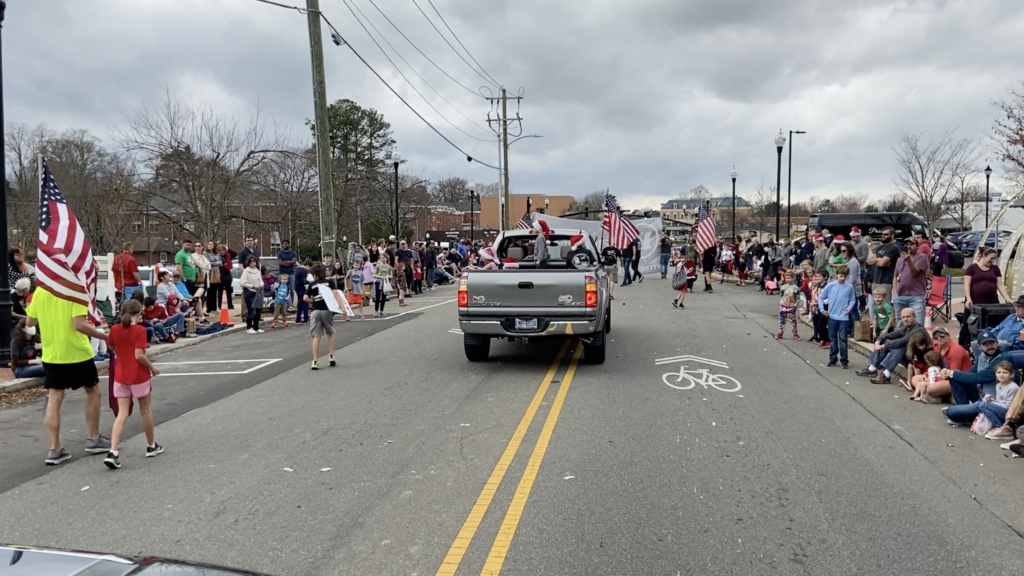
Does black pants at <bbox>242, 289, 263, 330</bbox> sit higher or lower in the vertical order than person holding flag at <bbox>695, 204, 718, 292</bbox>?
lower

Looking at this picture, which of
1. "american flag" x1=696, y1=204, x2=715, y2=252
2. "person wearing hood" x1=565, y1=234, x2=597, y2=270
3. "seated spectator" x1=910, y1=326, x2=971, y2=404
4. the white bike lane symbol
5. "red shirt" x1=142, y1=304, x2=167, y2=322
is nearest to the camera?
"seated spectator" x1=910, y1=326, x2=971, y2=404

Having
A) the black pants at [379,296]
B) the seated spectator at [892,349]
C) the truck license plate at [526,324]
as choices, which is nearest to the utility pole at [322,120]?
the black pants at [379,296]

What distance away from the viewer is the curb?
9.62 metres

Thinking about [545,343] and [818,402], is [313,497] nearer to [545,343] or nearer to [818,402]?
[818,402]

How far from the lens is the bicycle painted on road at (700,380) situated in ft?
30.2

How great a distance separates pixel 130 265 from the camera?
1417 cm

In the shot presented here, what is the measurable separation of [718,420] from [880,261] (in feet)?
21.1

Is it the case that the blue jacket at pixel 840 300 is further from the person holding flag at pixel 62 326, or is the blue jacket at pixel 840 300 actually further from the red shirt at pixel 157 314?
the red shirt at pixel 157 314

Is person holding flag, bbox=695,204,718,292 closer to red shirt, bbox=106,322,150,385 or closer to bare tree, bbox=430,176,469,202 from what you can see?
red shirt, bbox=106,322,150,385

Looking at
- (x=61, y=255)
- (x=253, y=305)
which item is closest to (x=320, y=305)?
(x=61, y=255)

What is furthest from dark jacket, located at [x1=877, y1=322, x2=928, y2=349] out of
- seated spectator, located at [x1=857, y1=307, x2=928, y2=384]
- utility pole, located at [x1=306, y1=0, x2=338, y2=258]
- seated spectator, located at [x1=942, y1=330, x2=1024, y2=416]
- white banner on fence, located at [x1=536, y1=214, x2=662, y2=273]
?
white banner on fence, located at [x1=536, y1=214, x2=662, y2=273]

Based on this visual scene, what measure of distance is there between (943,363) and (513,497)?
6.27 meters

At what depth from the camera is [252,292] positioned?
1547 cm

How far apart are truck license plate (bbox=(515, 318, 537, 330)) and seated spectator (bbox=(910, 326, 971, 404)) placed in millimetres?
4779
